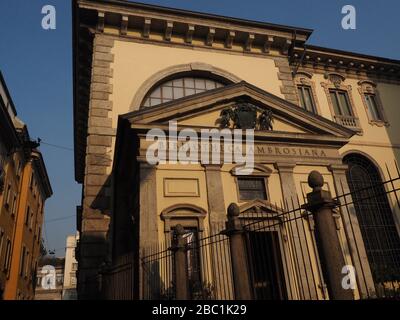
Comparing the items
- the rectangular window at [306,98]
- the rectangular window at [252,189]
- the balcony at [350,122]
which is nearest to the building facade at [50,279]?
the rectangular window at [306,98]

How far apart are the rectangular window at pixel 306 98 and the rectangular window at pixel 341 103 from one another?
1258 mm

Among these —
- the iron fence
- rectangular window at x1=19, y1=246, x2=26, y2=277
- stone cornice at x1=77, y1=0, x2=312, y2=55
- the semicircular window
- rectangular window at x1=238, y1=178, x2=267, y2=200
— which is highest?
stone cornice at x1=77, y1=0, x2=312, y2=55

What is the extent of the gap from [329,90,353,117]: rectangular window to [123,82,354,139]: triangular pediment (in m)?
7.18

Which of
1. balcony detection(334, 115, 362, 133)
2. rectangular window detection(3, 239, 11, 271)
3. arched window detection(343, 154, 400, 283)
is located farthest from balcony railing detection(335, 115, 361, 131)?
rectangular window detection(3, 239, 11, 271)

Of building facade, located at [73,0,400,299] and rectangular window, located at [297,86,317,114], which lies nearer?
building facade, located at [73,0,400,299]

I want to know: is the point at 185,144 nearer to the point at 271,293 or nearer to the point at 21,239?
the point at 271,293

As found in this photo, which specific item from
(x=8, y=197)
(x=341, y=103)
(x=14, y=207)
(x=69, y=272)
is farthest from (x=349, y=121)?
(x=69, y=272)

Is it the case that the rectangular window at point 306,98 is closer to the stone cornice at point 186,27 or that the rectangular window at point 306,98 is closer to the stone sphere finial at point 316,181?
the stone cornice at point 186,27

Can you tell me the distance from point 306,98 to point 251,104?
299 inches

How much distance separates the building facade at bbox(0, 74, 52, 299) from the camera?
23.5m

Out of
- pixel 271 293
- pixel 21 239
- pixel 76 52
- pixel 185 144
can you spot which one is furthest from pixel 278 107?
pixel 21 239

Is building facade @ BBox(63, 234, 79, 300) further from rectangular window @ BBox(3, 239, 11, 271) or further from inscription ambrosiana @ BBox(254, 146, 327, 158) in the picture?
inscription ambrosiana @ BBox(254, 146, 327, 158)

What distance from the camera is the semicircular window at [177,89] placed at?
16.6 metres

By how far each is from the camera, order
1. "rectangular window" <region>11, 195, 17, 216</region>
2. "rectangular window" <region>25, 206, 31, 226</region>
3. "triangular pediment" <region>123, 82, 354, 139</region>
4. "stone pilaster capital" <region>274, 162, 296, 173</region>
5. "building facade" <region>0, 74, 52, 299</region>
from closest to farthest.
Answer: "triangular pediment" <region>123, 82, 354, 139</region>, "stone pilaster capital" <region>274, 162, 296, 173</region>, "building facade" <region>0, 74, 52, 299</region>, "rectangular window" <region>11, 195, 17, 216</region>, "rectangular window" <region>25, 206, 31, 226</region>
